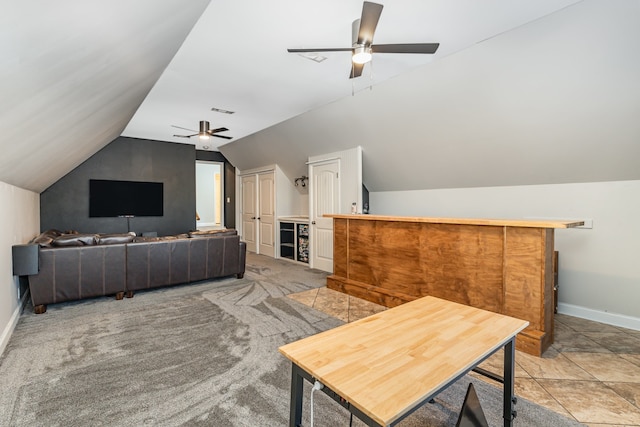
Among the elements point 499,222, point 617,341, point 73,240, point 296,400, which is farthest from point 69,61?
point 617,341

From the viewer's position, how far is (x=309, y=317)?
324cm

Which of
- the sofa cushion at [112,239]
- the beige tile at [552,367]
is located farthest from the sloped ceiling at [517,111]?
the sofa cushion at [112,239]

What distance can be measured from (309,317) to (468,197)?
9.20 ft

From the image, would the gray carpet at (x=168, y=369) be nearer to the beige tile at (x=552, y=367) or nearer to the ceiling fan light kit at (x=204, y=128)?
the beige tile at (x=552, y=367)

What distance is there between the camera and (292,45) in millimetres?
2729

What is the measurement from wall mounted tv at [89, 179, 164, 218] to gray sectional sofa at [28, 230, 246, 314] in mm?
2260

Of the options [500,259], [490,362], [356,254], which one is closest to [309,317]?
[356,254]

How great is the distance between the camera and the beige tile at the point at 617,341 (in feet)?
8.39

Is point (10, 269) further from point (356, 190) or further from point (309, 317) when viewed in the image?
point (356, 190)

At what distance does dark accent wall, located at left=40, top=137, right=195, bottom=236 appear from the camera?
228 inches

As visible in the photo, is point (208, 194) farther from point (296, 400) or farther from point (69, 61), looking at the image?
point (296, 400)

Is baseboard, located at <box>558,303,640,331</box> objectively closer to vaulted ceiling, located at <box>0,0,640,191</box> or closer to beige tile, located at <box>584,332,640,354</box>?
beige tile, located at <box>584,332,640,354</box>

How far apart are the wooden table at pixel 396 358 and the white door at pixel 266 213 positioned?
555cm

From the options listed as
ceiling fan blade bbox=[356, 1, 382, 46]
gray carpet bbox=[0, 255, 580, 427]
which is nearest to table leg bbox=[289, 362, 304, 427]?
gray carpet bbox=[0, 255, 580, 427]
